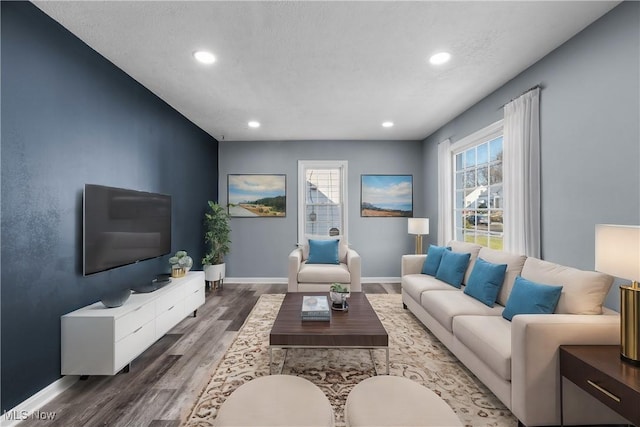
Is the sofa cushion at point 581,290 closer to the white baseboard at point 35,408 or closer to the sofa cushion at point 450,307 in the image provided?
the sofa cushion at point 450,307

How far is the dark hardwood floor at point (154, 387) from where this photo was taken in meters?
1.88

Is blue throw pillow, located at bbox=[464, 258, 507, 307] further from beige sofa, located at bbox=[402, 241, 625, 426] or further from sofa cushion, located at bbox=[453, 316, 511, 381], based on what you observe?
sofa cushion, located at bbox=[453, 316, 511, 381]

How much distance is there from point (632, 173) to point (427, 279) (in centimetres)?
211

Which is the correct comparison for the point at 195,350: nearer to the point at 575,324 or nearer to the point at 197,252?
the point at 197,252

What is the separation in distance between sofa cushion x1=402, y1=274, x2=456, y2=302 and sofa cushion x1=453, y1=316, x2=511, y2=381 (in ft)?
2.65

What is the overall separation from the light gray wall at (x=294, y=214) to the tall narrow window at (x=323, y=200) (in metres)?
0.18

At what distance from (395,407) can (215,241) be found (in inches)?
169

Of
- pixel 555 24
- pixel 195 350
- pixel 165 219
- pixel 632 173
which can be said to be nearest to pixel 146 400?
pixel 195 350

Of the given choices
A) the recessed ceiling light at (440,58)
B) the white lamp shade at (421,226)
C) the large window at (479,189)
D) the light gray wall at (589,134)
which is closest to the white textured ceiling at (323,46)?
the recessed ceiling light at (440,58)

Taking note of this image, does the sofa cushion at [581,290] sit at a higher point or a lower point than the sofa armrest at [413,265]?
higher

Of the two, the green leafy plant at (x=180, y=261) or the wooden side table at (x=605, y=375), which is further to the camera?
the green leafy plant at (x=180, y=261)

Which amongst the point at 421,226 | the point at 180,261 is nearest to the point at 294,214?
the point at 421,226

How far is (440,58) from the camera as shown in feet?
8.70

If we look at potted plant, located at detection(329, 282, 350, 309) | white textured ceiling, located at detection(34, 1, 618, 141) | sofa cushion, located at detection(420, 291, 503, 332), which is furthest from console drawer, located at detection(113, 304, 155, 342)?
sofa cushion, located at detection(420, 291, 503, 332)
